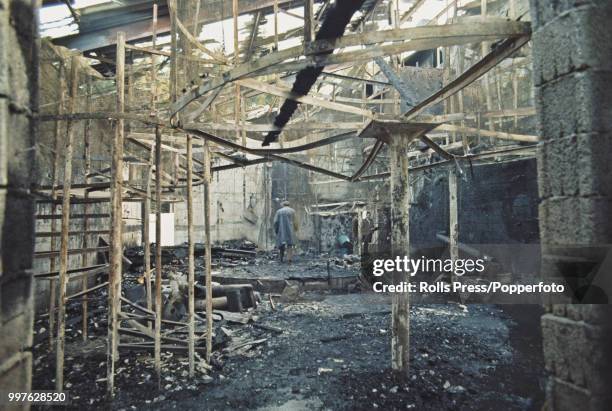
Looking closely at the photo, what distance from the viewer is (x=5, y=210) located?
5.22ft

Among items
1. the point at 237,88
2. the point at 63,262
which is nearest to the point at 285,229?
the point at 237,88

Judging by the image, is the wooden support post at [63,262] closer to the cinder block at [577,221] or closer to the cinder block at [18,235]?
the cinder block at [18,235]

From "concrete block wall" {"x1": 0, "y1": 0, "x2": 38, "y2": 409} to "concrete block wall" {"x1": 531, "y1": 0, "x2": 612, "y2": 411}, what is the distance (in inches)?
113

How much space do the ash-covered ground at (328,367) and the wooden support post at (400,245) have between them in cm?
33

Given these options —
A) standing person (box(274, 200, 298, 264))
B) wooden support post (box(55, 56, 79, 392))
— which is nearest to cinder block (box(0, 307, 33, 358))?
wooden support post (box(55, 56, 79, 392))

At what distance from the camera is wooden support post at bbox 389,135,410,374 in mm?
4570

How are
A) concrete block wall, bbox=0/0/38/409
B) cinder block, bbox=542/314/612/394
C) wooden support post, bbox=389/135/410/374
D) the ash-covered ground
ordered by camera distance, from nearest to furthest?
concrete block wall, bbox=0/0/38/409
cinder block, bbox=542/314/612/394
the ash-covered ground
wooden support post, bbox=389/135/410/374

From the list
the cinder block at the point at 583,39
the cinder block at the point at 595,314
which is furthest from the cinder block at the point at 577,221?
the cinder block at the point at 583,39

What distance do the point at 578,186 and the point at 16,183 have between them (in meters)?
2.91

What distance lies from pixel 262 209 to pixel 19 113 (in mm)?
17337

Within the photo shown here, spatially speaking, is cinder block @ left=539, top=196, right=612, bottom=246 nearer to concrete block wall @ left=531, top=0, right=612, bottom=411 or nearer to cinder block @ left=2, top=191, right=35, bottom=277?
concrete block wall @ left=531, top=0, right=612, bottom=411

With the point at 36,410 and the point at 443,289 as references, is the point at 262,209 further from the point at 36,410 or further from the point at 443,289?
the point at 36,410

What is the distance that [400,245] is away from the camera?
4.64 m

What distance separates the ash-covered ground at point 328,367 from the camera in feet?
13.8
